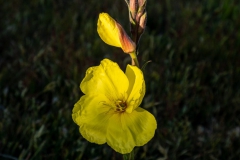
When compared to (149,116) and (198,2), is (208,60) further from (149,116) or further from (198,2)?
(149,116)

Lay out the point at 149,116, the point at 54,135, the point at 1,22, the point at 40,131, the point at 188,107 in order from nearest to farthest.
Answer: the point at 149,116 < the point at 40,131 < the point at 54,135 < the point at 188,107 < the point at 1,22

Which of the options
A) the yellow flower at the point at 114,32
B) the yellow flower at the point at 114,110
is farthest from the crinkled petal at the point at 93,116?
the yellow flower at the point at 114,32

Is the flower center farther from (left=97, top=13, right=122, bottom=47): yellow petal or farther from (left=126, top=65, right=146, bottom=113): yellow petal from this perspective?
(left=97, top=13, right=122, bottom=47): yellow petal

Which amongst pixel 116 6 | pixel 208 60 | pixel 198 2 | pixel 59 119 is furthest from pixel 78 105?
pixel 198 2

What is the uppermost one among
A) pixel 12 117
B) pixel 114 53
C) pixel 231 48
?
pixel 12 117

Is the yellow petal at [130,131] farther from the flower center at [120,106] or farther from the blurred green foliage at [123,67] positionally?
the blurred green foliage at [123,67]

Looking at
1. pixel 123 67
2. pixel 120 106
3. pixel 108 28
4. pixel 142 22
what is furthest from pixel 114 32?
pixel 123 67

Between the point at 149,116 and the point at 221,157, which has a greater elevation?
the point at 149,116
